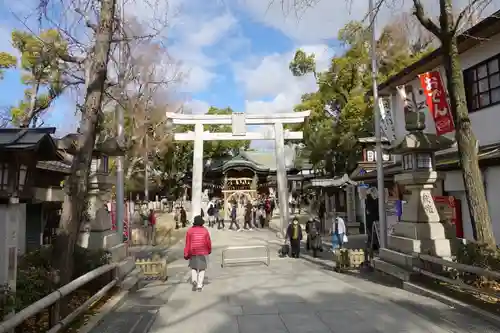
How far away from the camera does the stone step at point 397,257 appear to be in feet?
28.7

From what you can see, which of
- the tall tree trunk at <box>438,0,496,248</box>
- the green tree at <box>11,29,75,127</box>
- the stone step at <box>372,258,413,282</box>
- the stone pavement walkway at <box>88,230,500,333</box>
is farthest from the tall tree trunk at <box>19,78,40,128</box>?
the tall tree trunk at <box>438,0,496,248</box>

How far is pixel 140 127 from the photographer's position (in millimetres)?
27078

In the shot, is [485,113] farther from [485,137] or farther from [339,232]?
[339,232]

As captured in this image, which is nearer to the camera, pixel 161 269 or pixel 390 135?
pixel 161 269

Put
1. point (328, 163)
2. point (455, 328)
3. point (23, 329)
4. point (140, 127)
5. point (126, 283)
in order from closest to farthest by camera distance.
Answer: point (23, 329) → point (455, 328) → point (126, 283) → point (140, 127) → point (328, 163)

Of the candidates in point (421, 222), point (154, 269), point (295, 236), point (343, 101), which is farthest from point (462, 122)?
point (343, 101)

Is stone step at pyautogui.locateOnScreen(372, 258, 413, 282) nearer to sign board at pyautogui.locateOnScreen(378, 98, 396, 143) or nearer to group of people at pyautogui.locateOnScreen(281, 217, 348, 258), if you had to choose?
group of people at pyautogui.locateOnScreen(281, 217, 348, 258)

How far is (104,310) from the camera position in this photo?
6.90m

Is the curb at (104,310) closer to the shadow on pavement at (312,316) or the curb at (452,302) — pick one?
the shadow on pavement at (312,316)

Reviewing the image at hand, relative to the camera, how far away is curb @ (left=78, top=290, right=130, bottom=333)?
5.83 m

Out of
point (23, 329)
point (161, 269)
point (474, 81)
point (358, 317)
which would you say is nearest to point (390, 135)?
point (474, 81)

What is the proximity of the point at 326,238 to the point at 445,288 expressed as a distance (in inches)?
574

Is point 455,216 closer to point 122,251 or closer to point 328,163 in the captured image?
point 122,251

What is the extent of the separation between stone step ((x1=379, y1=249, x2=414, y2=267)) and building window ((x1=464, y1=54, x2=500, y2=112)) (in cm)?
596
